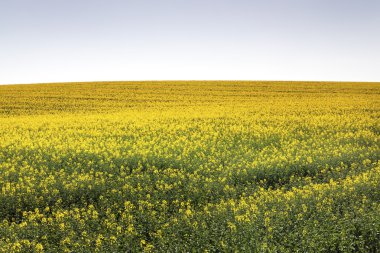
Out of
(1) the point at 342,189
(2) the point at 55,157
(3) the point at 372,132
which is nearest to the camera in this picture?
(1) the point at 342,189

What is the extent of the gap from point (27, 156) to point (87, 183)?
14.9 feet

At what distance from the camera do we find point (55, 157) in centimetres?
1404

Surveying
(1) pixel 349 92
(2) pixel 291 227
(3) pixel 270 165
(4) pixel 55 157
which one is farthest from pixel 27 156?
(1) pixel 349 92

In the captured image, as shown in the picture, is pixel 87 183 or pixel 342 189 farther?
pixel 87 183

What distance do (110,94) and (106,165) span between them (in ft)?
96.8

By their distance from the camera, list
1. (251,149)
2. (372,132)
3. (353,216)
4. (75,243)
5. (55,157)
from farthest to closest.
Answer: (372,132), (251,149), (55,157), (353,216), (75,243)

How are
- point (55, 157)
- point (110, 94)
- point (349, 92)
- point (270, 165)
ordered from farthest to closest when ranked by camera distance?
point (349, 92), point (110, 94), point (55, 157), point (270, 165)

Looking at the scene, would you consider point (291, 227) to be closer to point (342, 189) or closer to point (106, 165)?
point (342, 189)

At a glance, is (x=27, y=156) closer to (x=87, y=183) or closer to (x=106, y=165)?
(x=106, y=165)

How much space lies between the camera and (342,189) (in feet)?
33.2

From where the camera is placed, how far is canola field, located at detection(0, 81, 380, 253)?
25.1ft

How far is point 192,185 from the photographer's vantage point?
36.9 feet

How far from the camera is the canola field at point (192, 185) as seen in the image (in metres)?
7.65

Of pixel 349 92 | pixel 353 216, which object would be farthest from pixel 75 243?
pixel 349 92
